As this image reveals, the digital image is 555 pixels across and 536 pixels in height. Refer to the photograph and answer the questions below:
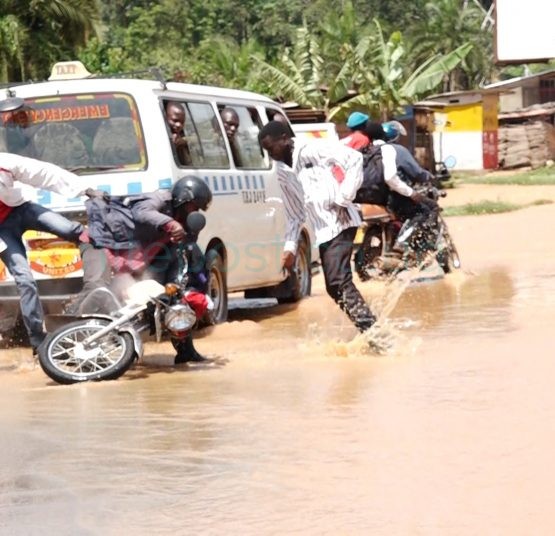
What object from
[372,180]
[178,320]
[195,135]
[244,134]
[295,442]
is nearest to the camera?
[295,442]

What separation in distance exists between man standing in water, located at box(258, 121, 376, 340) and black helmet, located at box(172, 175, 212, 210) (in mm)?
563

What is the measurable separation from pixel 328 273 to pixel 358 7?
55.4m

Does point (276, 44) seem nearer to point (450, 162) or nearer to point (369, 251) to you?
point (450, 162)

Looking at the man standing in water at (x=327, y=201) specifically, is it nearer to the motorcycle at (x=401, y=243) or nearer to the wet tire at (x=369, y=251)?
the motorcycle at (x=401, y=243)

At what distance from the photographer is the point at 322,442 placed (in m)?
6.14

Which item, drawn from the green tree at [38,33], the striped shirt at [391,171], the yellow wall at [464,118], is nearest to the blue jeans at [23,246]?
the striped shirt at [391,171]

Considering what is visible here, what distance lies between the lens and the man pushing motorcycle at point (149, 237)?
8586 mm

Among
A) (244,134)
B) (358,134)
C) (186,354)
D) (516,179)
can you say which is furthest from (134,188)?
(516,179)

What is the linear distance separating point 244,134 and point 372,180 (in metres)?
2.12

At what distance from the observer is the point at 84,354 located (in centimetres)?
825

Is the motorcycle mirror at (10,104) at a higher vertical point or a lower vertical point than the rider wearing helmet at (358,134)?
higher

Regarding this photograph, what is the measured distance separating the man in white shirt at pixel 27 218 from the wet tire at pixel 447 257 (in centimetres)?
623

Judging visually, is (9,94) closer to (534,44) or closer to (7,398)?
(7,398)

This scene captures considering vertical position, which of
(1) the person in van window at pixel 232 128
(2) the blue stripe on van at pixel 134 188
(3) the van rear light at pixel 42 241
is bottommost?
(3) the van rear light at pixel 42 241
